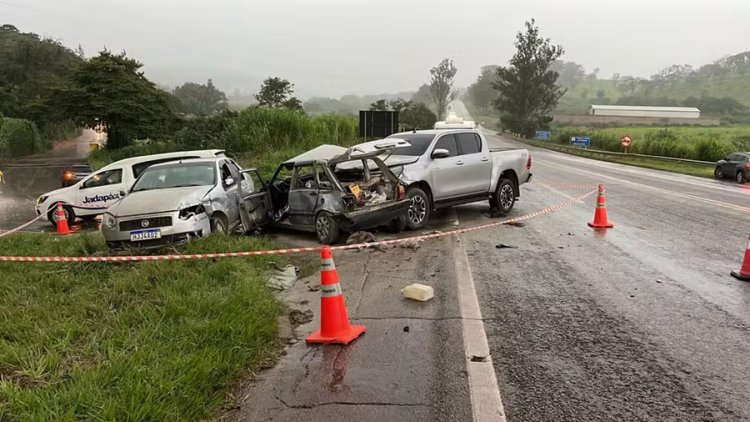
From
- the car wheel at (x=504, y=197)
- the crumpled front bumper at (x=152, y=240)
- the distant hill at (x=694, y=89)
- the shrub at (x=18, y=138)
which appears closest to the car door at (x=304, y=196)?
the crumpled front bumper at (x=152, y=240)

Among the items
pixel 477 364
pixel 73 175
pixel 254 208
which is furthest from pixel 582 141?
pixel 477 364

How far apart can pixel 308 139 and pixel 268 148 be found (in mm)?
2125

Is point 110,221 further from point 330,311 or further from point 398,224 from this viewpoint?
point 330,311

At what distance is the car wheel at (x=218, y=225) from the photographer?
9.48 meters

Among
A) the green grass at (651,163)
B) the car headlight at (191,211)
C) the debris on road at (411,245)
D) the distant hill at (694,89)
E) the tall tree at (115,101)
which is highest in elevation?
the distant hill at (694,89)

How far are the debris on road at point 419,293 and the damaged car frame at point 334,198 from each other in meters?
3.31

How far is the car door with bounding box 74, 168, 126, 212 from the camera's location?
14547mm

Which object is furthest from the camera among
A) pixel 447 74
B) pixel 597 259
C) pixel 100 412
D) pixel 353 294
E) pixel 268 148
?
pixel 447 74

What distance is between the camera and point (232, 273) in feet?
21.2

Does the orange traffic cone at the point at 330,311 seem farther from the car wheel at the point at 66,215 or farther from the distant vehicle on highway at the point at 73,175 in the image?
the distant vehicle on highway at the point at 73,175

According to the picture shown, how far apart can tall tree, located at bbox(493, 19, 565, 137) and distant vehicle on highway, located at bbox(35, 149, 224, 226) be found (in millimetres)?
71895

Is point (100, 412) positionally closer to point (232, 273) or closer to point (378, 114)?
point (232, 273)

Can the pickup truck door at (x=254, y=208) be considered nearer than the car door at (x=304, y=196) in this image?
No

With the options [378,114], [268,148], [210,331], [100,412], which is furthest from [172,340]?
[268,148]
